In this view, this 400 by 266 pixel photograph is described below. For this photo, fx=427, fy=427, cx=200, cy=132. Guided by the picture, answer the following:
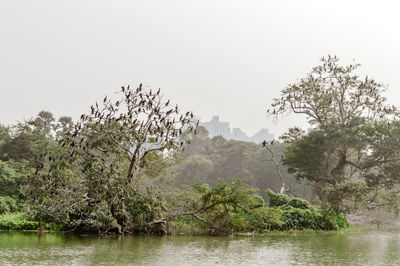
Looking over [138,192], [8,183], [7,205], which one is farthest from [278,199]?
[8,183]

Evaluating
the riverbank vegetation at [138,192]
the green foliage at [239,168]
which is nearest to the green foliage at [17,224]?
the riverbank vegetation at [138,192]

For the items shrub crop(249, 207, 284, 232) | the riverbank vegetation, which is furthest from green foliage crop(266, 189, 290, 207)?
shrub crop(249, 207, 284, 232)

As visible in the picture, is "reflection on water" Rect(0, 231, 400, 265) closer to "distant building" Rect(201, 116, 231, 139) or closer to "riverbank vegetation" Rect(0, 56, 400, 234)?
"riverbank vegetation" Rect(0, 56, 400, 234)

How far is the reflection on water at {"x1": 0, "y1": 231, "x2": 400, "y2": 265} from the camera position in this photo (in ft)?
30.1

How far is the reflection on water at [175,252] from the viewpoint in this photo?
30.1ft

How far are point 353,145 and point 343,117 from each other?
259 cm

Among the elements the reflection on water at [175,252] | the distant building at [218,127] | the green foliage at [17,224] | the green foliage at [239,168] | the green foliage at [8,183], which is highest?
the distant building at [218,127]

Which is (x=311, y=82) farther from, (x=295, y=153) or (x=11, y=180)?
(x=11, y=180)

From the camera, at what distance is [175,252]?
10633 millimetres

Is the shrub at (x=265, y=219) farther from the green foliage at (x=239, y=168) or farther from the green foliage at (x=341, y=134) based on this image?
the green foliage at (x=239, y=168)

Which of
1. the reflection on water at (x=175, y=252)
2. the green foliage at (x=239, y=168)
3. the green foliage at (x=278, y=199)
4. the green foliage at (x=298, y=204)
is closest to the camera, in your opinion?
the reflection on water at (x=175, y=252)

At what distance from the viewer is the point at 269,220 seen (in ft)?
53.9

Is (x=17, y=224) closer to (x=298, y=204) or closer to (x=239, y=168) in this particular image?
(x=298, y=204)

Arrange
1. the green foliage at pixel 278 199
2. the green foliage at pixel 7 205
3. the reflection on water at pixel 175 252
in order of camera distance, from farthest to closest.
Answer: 1. the green foliage at pixel 278 199
2. the green foliage at pixel 7 205
3. the reflection on water at pixel 175 252
